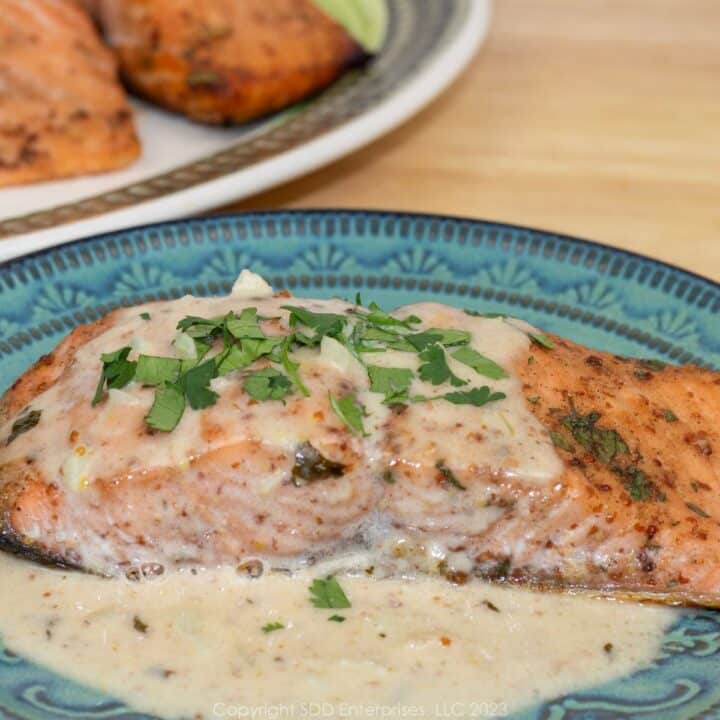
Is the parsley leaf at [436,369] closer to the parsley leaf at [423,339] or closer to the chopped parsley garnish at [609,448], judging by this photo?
the parsley leaf at [423,339]

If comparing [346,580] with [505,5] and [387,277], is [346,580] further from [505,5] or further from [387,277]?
[505,5]

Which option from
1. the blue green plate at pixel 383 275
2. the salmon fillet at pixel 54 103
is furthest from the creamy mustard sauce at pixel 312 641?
the salmon fillet at pixel 54 103

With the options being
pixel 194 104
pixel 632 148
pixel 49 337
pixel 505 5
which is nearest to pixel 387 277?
pixel 49 337

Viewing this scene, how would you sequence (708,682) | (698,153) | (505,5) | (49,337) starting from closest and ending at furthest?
(708,682) → (49,337) → (698,153) → (505,5)

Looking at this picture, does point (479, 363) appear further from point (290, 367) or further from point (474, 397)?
point (290, 367)

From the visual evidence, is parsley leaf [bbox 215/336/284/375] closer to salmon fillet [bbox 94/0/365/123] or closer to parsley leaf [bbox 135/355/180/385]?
parsley leaf [bbox 135/355/180/385]

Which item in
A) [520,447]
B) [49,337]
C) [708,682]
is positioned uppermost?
[520,447]

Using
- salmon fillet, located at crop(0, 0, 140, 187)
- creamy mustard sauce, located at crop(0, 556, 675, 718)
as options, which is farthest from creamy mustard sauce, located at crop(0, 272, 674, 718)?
salmon fillet, located at crop(0, 0, 140, 187)
